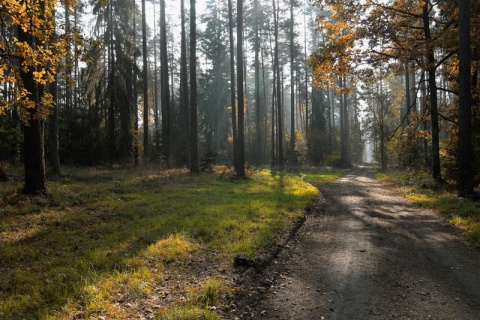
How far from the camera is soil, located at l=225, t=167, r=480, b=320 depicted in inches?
155

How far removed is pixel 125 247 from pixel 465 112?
11117 mm

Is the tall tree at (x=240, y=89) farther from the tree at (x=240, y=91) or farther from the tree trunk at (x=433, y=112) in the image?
the tree trunk at (x=433, y=112)

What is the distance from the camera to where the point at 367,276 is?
192 inches

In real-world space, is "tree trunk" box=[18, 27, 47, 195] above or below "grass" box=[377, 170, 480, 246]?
above

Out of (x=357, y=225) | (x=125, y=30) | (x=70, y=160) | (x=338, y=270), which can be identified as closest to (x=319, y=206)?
(x=357, y=225)

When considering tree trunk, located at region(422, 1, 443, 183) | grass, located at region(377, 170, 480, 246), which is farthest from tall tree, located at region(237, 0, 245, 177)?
tree trunk, located at region(422, 1, 443, 183)

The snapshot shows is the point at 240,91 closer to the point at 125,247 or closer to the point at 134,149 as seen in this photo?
the point at 134,149

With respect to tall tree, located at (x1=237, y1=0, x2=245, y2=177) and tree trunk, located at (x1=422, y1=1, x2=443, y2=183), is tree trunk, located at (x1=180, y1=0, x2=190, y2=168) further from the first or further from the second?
tree trunk, located at (x1=422, y1=1, x2=443, y2=183)

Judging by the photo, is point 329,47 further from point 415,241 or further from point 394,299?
point 394,299

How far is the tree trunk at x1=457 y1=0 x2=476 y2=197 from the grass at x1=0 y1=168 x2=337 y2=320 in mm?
5382

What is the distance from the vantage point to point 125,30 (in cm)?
2238

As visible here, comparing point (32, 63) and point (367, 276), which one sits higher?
point (32, 63)

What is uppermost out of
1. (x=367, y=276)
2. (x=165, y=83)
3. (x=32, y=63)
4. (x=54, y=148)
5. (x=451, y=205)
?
(x=165, y=83)

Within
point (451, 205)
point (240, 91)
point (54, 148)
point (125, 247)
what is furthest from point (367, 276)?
point (240, 91)
